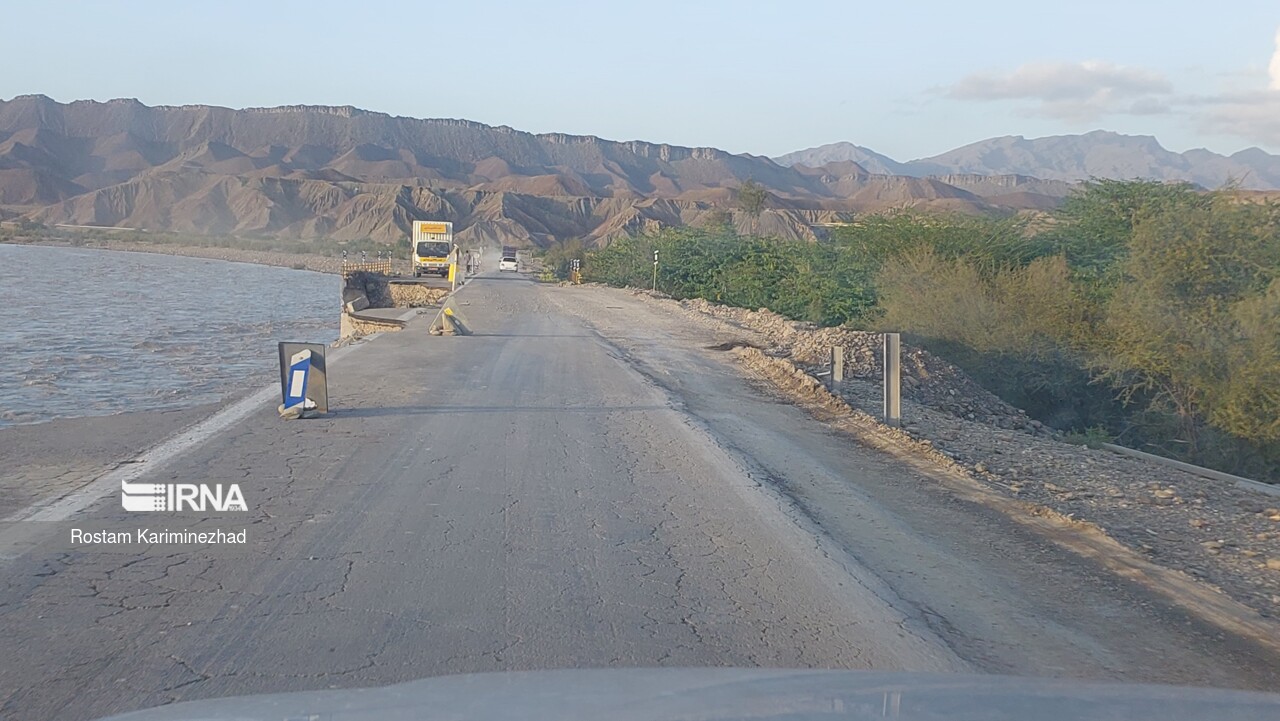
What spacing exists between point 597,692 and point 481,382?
39.8 feet

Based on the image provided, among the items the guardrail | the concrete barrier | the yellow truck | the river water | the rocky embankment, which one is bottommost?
the concrete barrier

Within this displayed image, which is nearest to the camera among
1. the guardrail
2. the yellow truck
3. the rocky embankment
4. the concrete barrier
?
the rocky embankment

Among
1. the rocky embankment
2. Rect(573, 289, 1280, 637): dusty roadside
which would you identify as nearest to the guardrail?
the rocky embankment

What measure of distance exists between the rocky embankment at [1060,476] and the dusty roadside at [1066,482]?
0.05ft

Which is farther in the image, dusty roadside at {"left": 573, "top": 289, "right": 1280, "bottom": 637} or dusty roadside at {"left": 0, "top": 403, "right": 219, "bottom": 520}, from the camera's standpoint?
dusty roadside at {"left": 0, "top": 403, "right": 219, "bottom": 520}

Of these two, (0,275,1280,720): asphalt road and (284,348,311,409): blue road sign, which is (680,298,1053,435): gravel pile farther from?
(284,348,311,409): blue road sign

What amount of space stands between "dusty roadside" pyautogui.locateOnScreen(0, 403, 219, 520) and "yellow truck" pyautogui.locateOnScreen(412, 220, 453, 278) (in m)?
44.0

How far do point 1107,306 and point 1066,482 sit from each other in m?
11.7

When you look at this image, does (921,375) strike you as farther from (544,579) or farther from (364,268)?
(364,268)

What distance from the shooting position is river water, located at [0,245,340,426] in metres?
17.6

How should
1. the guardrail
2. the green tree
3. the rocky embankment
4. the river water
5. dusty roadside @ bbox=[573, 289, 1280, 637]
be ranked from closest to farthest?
dusty roadside @ bbox=[573, 289, 1280, 637]
the rocky embankment
the green tree
the river water
the guardrail

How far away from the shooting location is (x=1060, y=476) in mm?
10625

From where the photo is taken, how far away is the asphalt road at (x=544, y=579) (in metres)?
5.12

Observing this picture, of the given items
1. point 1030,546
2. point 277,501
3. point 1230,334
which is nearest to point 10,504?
point 277,501
